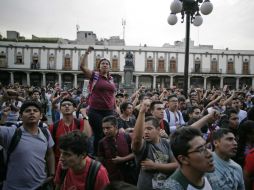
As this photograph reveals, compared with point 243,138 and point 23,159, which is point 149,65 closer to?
point 243,138

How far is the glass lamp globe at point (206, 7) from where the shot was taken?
789 cm

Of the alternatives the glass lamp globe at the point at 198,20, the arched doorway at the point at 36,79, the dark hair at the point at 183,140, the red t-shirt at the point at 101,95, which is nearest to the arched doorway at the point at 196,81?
the arched doorway at the point at 36,79

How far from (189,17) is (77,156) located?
657cm

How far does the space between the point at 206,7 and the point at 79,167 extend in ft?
22.3

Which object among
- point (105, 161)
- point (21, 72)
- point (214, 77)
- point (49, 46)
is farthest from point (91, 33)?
point (105, 161)

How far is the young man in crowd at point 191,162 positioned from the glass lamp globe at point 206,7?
6.59 m

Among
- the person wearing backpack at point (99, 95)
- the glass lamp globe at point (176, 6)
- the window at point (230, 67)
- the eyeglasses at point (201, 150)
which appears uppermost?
the window at point (230, 67)

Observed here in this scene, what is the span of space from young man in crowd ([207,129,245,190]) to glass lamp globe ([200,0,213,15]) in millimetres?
5733

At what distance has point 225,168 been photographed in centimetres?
279

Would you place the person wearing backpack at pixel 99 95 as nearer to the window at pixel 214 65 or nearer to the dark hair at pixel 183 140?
the dark hair at pixel 183 140

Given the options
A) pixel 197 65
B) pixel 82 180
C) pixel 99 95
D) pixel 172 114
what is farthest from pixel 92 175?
pixel 197 65

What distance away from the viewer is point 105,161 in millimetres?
3668

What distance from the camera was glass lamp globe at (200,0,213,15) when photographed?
7.89 meters

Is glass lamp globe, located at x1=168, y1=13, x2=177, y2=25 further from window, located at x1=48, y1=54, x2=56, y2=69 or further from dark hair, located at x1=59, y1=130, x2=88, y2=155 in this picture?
window, located at x1=48, y1=54, x2=56, y2=69
